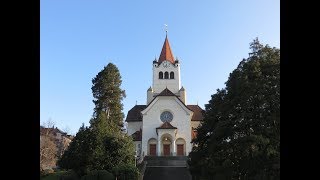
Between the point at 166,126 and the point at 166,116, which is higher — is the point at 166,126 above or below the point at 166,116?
below

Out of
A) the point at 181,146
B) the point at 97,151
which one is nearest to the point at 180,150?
the point at 181,146

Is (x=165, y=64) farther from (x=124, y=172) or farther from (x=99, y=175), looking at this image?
(x=99, y=175)

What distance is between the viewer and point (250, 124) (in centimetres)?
2625

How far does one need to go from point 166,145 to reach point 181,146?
7.22ft

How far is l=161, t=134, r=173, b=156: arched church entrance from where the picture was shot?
63.6 metres

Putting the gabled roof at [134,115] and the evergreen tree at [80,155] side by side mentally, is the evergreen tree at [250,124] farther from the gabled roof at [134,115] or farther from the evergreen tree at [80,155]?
the gabled roof at [134,115]

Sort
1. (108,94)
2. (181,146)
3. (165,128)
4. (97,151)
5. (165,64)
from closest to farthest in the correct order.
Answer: (97,151) < (108,94) < (165,128) < (181,146) < (165,64)

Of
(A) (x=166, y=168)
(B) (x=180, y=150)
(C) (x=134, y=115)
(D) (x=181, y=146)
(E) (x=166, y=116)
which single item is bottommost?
(A) (x=166, y=168)
